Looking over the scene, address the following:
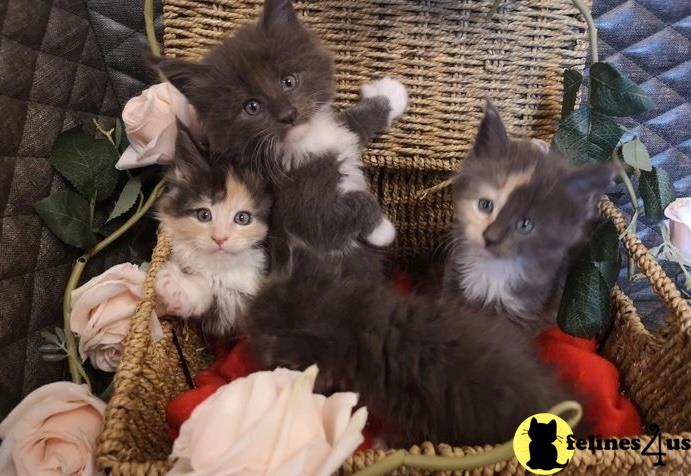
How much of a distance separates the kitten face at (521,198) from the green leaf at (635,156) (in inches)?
7.9

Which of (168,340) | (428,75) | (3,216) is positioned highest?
(428,75)

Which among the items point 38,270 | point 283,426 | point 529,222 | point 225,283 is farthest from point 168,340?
point 529,222

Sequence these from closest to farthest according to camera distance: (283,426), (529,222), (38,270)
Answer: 1. (283,426)
2. (529,222)
3. (38,270)

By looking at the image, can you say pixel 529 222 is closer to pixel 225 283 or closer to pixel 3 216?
pixel 225 283

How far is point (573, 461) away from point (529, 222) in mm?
Answer: 427

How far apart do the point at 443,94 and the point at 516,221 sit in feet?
1.33

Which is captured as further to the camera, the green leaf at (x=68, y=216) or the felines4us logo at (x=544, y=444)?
the green leaf at (x=68, y=216)

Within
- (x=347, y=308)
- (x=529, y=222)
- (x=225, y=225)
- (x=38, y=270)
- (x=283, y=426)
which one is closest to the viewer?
(x=283, y=426)

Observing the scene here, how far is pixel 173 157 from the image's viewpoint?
1216 mm

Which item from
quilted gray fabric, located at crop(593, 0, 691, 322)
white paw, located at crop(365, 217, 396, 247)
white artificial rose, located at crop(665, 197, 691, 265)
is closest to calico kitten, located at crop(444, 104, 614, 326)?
white paw, located at crop(365, 217, 396, 247)

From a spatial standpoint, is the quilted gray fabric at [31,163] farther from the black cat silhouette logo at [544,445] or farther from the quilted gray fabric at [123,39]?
the black cat silhouette logo at [544,445]

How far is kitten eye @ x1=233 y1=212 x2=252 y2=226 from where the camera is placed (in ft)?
3.74

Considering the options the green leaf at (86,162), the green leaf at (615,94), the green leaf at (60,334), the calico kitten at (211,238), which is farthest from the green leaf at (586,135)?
the green leaf at (60,334)

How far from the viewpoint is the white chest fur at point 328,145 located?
3.65ft
